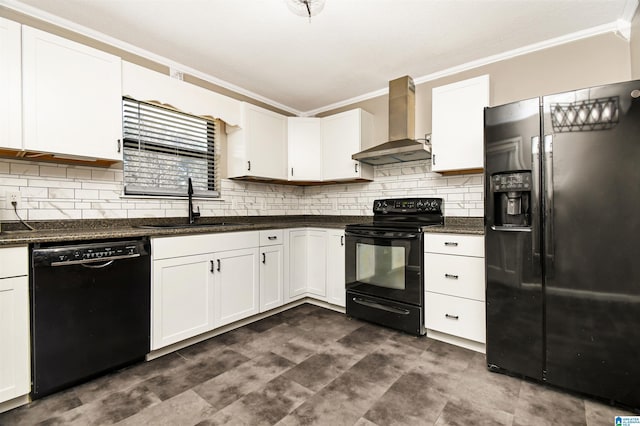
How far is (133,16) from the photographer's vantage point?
214 cm

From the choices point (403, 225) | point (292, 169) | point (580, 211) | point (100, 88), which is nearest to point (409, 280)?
point (403, 225)

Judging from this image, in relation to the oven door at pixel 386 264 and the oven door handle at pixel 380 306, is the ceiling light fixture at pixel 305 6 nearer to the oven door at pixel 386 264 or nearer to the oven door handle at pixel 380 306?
the oven door at pixel 386 264

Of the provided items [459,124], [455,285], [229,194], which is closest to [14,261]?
[229,194]

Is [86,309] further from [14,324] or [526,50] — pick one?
[526,50]

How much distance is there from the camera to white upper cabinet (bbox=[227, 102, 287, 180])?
317 centimetres

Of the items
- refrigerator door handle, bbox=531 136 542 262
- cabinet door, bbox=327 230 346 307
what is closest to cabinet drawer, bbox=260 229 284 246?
cabinet door, bbox=327 230 346 307

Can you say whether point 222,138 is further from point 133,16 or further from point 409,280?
point 409,280

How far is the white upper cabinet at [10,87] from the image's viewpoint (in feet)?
5.75

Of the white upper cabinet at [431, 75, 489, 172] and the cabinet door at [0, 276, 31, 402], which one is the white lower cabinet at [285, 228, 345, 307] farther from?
the cabinet door at [0, 276, 31, 402]

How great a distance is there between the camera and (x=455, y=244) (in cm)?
238

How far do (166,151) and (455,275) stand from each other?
2.77 meters

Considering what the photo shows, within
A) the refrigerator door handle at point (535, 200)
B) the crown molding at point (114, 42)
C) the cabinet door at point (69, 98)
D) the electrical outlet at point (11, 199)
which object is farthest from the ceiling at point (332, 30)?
the electrical outlet at point (11, 199)

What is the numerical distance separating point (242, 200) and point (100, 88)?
1.65m

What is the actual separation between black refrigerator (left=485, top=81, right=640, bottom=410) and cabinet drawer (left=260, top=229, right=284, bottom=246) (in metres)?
1.87
